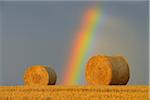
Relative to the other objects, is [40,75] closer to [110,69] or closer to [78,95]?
[110,69]

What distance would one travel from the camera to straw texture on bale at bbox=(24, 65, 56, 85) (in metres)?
15.3

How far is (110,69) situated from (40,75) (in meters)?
4.04

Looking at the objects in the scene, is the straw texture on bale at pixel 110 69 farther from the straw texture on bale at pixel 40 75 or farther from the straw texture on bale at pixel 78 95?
the straw texture on bale at pixel 78 95

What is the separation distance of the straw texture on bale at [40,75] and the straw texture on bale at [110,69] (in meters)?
2.76

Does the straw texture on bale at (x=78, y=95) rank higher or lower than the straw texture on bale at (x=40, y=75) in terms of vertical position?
higher

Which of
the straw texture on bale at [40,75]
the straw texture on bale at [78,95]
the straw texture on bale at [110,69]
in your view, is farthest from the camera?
the straw texture on bale at [40,75]

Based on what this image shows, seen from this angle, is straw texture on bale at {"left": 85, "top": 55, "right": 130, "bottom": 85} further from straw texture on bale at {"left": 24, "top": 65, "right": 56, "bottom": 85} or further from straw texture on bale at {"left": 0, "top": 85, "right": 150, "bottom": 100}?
straw texture on bale at {"left": 0, "top": 85, "right": 150, "bottom": 100}

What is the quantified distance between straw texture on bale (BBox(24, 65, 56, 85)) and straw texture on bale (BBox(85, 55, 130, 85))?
276 centimetres

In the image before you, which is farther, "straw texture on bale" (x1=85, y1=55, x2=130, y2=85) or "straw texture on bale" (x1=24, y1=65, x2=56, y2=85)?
"straw texture on bale" (x1=24, y1=65, x2=56, y2=85)

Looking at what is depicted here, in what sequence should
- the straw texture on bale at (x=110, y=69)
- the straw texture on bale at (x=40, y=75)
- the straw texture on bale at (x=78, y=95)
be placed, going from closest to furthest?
the straw texture on bale at (x=78, y=95), the straw texture on bale at (x=110, y=69), the straw texture on bale at (x=40, y=75)

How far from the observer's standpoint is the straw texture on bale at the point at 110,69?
40.5ft

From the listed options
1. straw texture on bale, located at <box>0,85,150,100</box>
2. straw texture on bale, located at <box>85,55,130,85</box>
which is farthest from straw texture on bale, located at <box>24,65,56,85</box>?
straw texture on bale, located at <box>0,85,150,100</box>

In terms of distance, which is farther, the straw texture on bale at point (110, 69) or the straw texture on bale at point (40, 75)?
the straw texture on bale at point (40, 75)

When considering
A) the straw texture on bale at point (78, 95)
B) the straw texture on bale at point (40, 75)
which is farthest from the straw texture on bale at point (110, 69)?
the straw texture on bale at point (78, 95)
